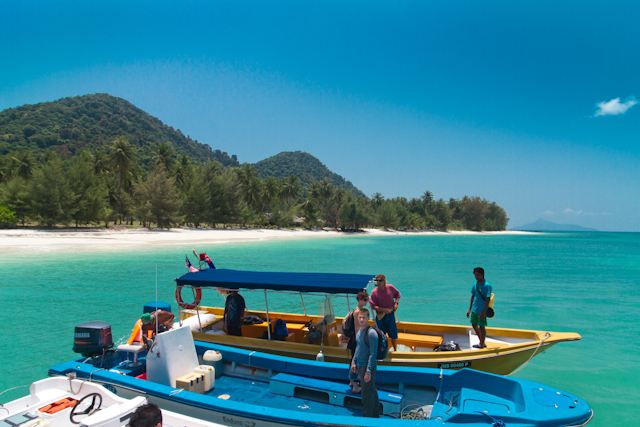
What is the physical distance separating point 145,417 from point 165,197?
2192 inches

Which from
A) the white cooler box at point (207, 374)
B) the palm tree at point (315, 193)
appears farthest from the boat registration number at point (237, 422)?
the palm tree at point (315, 193)

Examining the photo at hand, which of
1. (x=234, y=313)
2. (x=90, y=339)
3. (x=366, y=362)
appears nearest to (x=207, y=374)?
(x=234, y=313)

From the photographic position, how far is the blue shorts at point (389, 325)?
6.76 m

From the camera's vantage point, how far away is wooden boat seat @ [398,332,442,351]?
294 inches

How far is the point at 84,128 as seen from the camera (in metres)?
140

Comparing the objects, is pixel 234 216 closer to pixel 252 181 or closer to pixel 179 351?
pixel 252 181

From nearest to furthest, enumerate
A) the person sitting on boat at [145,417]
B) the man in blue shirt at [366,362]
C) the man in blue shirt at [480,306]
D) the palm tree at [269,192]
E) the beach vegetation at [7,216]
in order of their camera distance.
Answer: the person sitting on boat at [145,417] < the man in blue shirt at [366,362] < the man in blue shirt at [480,306] < the beach vegetation at [7,216] < the palm tree at [269,192]

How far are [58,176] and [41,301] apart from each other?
122ft

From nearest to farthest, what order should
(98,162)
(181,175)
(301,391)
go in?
(301,391) → (98,162) → (181,175)

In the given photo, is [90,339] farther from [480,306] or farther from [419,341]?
[480,306]

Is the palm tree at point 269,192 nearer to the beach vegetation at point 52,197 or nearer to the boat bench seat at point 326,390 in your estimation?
the beach vegetation at point 52,197

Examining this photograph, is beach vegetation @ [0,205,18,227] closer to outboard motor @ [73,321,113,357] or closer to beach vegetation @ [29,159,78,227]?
beach vegetation @ [29,159,78,227]

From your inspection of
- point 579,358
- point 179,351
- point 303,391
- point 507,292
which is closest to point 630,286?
point 507,292

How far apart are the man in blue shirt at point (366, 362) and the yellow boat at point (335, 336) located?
1514 mm
